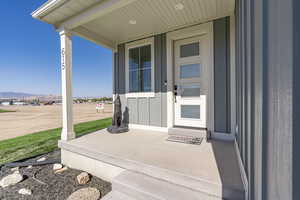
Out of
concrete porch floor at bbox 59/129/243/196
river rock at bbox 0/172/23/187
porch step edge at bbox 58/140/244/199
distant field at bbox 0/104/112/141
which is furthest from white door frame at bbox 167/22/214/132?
distant field at bbox 0/104/112/141

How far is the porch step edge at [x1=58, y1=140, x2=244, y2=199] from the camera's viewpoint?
4.21 ft

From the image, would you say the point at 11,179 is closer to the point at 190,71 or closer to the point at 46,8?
the point at 46,8

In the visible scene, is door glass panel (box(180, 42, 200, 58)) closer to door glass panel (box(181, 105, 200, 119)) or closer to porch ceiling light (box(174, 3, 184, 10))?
porch ceiling light (box(174, 3, 184, 10))

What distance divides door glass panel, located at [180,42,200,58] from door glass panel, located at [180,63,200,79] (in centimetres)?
25

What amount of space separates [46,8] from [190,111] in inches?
138

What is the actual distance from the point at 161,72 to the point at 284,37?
9.86ft

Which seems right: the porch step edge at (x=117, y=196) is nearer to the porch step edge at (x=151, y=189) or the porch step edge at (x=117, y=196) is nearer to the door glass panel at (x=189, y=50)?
the porch step edge at (x=151, y=189)

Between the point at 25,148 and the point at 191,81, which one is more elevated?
the point at 191,81

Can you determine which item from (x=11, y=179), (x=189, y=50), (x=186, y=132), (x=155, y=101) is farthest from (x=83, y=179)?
(x=189, y=50)

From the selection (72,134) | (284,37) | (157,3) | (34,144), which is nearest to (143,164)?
(284,37)

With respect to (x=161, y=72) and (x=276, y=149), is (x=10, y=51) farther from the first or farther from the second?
(x=276, y=149)

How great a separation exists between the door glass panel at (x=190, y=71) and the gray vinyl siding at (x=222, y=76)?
0.39 m

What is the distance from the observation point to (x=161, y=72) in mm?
3412

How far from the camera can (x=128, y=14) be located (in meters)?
2.72
